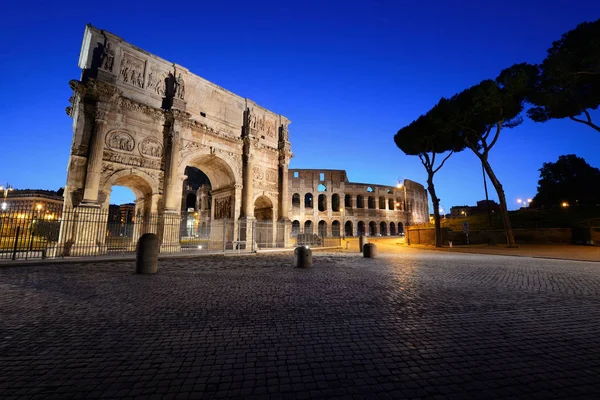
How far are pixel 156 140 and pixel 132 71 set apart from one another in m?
4.15

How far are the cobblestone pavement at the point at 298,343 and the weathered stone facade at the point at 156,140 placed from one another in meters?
9.57

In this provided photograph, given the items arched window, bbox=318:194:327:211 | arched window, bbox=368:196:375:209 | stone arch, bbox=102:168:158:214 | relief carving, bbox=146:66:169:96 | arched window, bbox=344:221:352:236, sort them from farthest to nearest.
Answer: arched window, bbox=368:196:375:209 < arched window, bbox=344:221:352:236 < arched window, bbox=318:194:327:211 < relief carving, bbox=146:66:169:96 < stone arch, bbox=102:168:158:214

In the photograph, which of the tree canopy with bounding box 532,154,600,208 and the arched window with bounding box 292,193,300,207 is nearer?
the tree canopy with bounding box 532,154,600,208

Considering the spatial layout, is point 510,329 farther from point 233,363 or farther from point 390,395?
point 233,363

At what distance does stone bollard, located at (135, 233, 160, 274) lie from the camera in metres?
7.50

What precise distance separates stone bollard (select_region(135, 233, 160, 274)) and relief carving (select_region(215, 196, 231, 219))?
428 inches

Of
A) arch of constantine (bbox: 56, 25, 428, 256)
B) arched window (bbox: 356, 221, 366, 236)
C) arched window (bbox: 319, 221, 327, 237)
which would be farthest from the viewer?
arched window (bbox: 356, 221, 366, 236)

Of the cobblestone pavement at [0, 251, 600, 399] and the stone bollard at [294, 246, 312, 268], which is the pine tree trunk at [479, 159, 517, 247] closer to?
the cobblestone pavement at [0, 251, 600, 399]

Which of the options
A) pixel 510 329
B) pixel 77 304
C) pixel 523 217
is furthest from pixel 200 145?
pixel 523 217

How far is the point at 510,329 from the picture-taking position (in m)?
3.12

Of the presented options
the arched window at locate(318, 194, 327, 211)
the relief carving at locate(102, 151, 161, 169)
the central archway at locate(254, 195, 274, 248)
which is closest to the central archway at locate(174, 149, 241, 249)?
the relief carving at locate(102, 151, 161, 169)

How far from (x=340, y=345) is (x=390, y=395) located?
87cm

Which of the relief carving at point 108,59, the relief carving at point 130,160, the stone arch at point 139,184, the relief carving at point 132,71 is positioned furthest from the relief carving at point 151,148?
the relief carving at point 108,59

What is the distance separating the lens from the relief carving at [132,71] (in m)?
14.5
